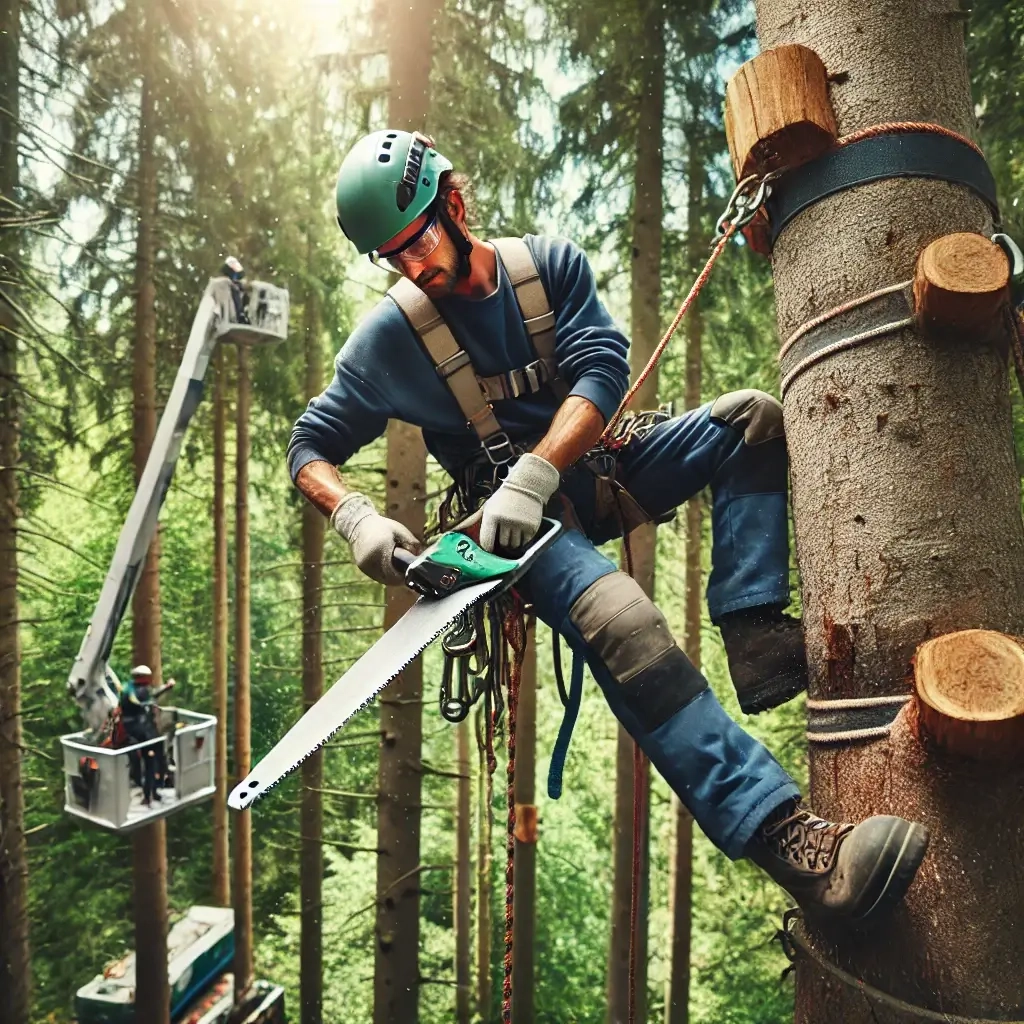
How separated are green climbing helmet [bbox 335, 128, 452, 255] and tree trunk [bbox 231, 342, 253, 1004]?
8.40 metres

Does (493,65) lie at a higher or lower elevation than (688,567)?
higher

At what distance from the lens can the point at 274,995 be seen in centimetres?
1129

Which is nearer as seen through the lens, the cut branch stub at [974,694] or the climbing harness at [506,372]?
the cut branch stub at [974,694]

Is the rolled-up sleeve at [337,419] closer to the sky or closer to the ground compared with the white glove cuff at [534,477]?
closer to the sky

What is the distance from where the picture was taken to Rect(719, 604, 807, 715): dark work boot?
1.96 metres

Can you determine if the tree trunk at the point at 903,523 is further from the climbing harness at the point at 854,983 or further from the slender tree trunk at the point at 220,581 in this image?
the slender tree trunk at the point at 220,581

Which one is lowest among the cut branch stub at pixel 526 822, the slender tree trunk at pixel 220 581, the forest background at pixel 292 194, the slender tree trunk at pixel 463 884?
the slender tree trunk at pixel 463 884

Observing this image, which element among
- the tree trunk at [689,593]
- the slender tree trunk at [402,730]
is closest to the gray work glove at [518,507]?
the slender tree trunk at [402,730]

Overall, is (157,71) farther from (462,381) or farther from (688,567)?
(462,381)

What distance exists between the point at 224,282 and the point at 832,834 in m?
5.73

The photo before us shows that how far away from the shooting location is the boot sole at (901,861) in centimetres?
142

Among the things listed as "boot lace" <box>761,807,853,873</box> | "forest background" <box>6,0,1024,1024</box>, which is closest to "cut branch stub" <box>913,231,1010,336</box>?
"boot lace" <box>761,807,853,873</box>

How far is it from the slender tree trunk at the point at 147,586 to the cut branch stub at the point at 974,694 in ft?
26.8

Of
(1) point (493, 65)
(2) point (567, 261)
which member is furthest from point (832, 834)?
(1) point (493, 65)
